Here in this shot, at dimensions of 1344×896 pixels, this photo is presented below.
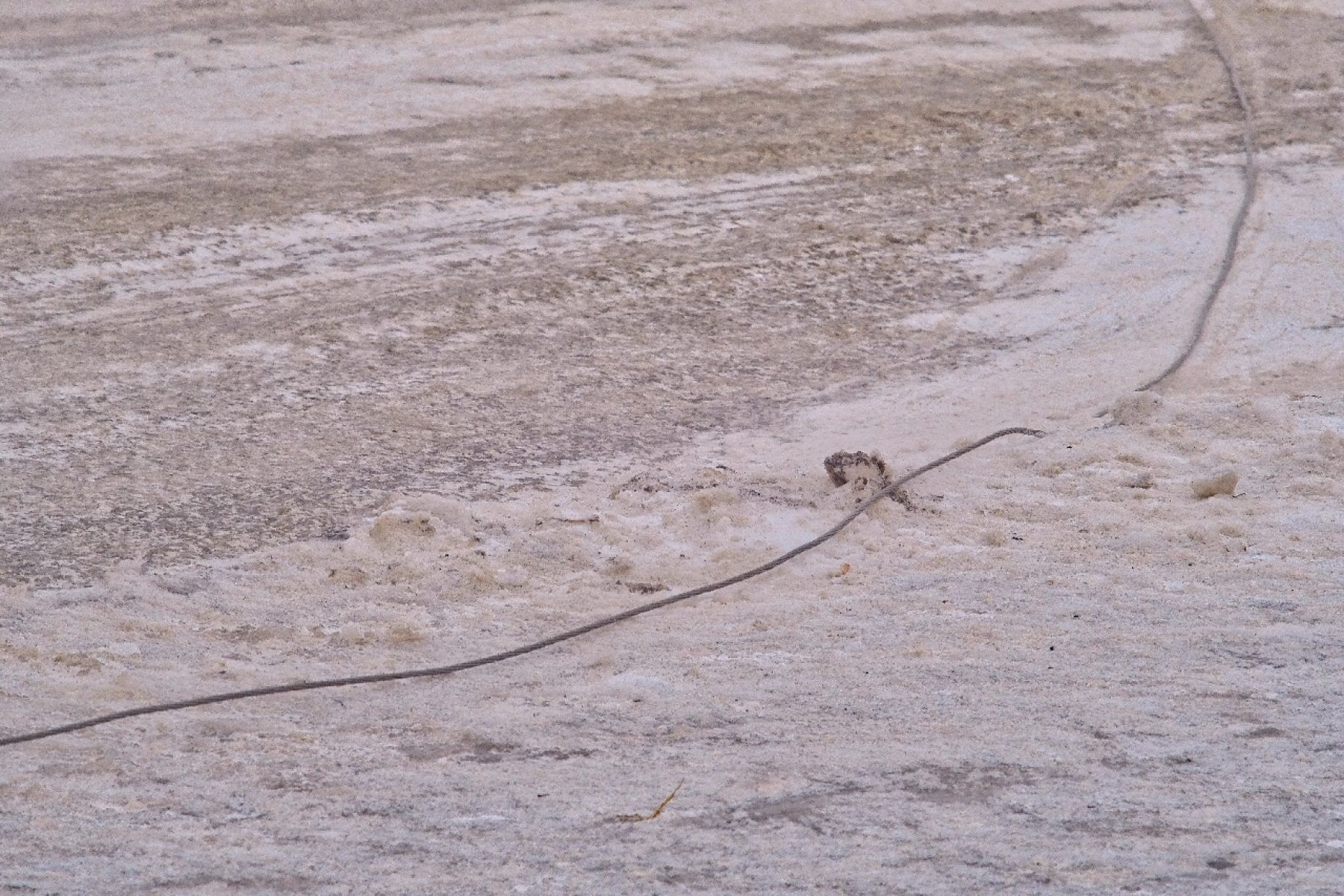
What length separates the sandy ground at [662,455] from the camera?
3.18 meters

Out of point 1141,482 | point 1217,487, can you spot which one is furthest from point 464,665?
point 1217,487

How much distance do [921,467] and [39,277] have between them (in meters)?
3.75

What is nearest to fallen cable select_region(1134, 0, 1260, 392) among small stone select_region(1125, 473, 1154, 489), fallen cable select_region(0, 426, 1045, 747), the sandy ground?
the sandy ground

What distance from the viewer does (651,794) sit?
3254mm

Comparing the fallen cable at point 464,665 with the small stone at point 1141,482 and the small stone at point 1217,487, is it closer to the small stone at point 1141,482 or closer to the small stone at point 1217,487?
the small stone at point 1141,482

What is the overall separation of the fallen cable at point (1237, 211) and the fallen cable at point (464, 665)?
1.51 meters

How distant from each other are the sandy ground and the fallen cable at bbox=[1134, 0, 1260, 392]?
6 cm

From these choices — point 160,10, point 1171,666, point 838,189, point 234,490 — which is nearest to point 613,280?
point 838,189

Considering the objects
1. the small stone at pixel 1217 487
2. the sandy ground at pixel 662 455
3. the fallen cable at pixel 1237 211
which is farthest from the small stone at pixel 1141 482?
the fallen cable at pixel 1237 211

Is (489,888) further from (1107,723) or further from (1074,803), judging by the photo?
(1107,723)

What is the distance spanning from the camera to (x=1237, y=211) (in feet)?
21.7

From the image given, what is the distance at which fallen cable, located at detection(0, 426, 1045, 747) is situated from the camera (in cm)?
345

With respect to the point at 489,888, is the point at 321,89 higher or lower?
higher

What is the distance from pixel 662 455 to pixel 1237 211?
347 cm
